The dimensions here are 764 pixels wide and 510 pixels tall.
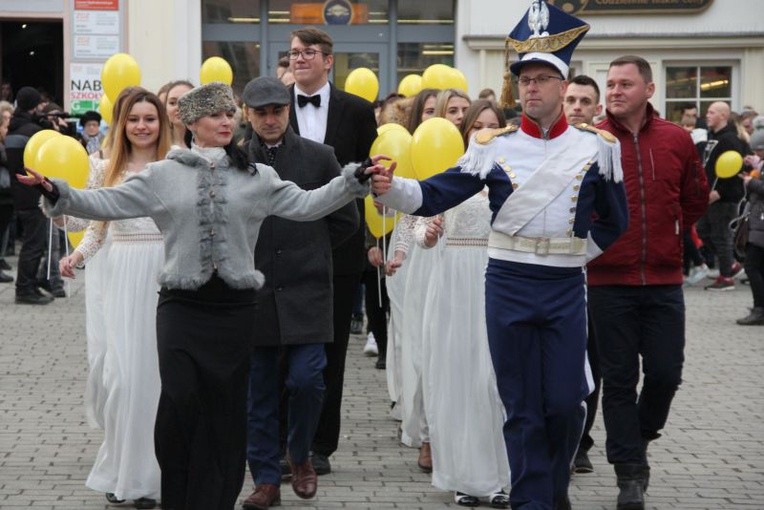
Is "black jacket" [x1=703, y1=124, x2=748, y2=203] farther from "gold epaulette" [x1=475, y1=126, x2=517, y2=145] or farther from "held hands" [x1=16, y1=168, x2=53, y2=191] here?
"held hands" [x1=16, y1=168, x2=53, y2=191]

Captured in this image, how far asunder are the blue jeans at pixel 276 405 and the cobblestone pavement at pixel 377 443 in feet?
0.89

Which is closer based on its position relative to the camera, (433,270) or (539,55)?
(539,55)

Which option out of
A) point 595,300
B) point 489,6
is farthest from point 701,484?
point 489,6

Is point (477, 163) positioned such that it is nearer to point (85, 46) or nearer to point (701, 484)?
point (701, 484)

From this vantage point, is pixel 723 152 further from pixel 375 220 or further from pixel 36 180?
pixel 36 180

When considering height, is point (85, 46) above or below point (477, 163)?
above

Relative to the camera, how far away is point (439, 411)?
716 cm

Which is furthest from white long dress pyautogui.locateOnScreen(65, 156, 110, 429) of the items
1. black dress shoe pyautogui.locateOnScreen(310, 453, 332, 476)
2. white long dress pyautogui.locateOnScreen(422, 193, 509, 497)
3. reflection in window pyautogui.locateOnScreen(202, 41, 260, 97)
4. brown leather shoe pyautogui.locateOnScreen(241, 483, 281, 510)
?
reflection in window pyautogui.locateOnScreen(202, 41, 260, 97)

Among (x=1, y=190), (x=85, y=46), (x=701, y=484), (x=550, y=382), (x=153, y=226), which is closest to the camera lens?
(x=550, y=382)

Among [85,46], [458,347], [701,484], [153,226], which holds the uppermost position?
[85,46]

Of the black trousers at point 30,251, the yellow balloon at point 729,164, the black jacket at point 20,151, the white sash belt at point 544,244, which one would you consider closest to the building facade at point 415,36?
the black jacket at point 20,151

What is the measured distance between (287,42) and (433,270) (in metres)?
17.1

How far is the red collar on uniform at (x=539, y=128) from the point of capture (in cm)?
596

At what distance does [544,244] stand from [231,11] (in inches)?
754
